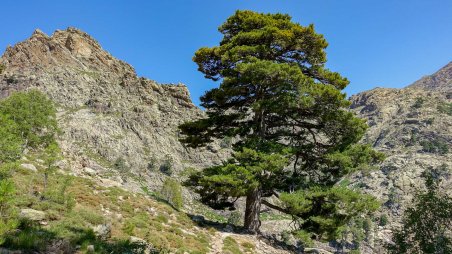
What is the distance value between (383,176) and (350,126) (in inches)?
6809

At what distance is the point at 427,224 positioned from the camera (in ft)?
52.3

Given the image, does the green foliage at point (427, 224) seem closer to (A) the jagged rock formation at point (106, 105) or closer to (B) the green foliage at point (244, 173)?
(B) the green foliage at point (244, 173)

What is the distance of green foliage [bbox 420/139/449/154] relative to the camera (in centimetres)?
17712

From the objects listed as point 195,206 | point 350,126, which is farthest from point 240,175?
point 195,206

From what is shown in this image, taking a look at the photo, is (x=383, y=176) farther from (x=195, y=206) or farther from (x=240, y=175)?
(x=240, y=175)

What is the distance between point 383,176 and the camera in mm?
174000

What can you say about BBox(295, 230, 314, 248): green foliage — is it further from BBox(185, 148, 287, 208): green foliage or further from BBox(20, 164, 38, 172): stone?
BBox(20, 164, 38, 172): stone

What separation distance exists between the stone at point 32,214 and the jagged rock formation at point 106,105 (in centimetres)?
11325

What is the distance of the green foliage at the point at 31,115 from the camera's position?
137 feet

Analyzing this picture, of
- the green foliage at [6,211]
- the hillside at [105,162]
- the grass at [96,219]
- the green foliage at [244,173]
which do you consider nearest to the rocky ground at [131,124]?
the hillside at [105,162]

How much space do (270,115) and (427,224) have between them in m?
9.80

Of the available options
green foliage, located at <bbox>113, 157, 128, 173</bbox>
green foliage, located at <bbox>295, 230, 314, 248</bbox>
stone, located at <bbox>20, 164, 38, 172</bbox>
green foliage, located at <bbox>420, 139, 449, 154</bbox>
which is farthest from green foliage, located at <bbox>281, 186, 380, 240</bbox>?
green foliage, located at <bbox>420, 139, 449, 154</bbox>

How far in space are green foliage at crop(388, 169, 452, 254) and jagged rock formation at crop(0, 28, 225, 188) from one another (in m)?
113

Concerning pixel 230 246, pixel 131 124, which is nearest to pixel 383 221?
pixel 131 124
